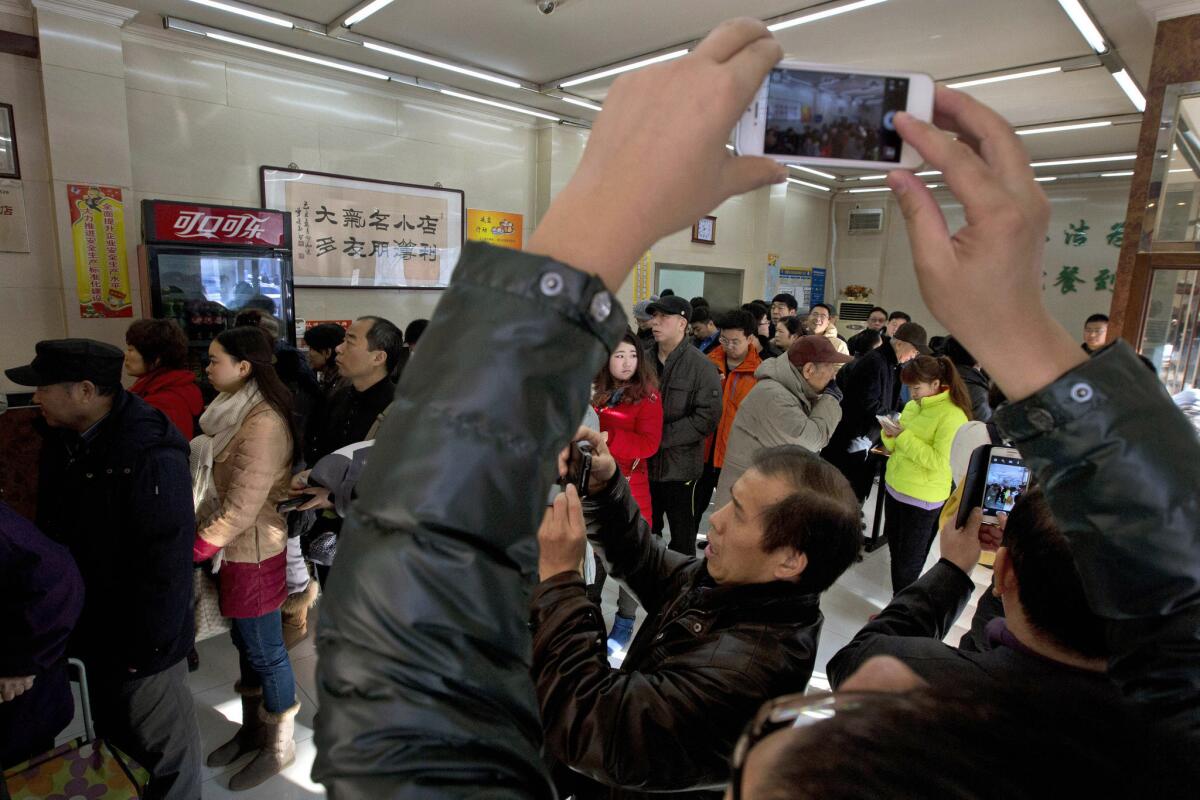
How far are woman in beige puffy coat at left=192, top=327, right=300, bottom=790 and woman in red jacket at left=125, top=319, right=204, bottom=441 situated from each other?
2.27 feet

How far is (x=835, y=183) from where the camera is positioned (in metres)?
10.9

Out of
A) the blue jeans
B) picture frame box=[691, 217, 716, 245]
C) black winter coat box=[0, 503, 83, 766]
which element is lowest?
the blue jeans

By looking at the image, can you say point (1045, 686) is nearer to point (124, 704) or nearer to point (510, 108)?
point (124, 704)

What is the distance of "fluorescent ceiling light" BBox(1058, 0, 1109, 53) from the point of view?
12.8 ft

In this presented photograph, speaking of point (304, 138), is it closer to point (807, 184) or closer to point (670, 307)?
point (670, 307)

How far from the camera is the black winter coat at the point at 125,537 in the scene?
5.97ft

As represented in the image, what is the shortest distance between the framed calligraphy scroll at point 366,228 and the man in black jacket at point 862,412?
12.2 feet

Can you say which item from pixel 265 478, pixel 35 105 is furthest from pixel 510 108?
pixel 265 478

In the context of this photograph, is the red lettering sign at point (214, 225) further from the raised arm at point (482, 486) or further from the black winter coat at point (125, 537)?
the raised arm at point (482, 486)

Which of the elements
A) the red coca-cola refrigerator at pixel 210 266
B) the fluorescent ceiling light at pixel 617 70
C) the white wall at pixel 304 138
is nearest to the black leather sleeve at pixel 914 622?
the red coca-cola refrigerator at pixel 210 266

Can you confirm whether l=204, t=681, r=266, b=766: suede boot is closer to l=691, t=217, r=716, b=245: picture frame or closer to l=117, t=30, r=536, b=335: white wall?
l=117, t=30, r=536, b=335: white wall

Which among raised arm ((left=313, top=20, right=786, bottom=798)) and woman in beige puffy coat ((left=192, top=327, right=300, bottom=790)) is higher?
raised arm ((left=313, top=20, right=786, bottom=798))

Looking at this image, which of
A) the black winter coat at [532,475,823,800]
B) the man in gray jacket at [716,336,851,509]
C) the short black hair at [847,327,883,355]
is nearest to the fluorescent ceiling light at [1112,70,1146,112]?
Answer: the short black hair at [847,327,883,355]

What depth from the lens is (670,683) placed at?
1.02 meters
